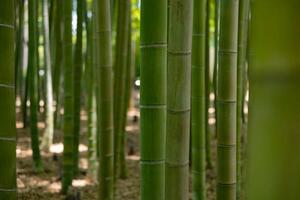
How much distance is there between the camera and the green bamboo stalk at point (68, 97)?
10.3ft

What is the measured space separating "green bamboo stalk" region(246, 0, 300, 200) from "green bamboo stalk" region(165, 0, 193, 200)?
61 centimetres

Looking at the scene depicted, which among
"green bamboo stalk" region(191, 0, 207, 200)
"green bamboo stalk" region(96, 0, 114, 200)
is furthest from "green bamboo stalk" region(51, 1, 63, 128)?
"green bamboo stalk" region(191, 0, 207, 200)

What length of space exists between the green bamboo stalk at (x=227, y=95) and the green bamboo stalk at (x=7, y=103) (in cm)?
80

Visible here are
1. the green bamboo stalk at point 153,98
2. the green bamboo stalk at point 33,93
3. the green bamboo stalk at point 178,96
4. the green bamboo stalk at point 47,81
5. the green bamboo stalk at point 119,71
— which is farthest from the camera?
the green bamboo stalk at point 47,81

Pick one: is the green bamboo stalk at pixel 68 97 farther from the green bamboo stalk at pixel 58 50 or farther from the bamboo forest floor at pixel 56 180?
the green bamboo stalk at pixel 58 50

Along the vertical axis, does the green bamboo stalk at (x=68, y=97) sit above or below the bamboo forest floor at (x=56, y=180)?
above

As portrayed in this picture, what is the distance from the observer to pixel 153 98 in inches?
59.7

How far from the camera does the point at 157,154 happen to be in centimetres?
155

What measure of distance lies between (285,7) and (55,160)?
167 inches

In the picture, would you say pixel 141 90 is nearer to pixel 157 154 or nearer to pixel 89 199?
pixel 157 154

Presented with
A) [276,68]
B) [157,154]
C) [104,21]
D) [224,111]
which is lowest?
[157,154]

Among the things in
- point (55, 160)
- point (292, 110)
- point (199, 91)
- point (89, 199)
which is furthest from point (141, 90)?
point (55, 160)

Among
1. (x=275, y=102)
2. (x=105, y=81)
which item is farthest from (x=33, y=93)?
(x=275, y=102)

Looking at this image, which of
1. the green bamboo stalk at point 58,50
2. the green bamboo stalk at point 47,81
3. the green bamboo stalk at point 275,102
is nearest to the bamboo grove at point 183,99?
the green bamboo stalk at point 275,102
